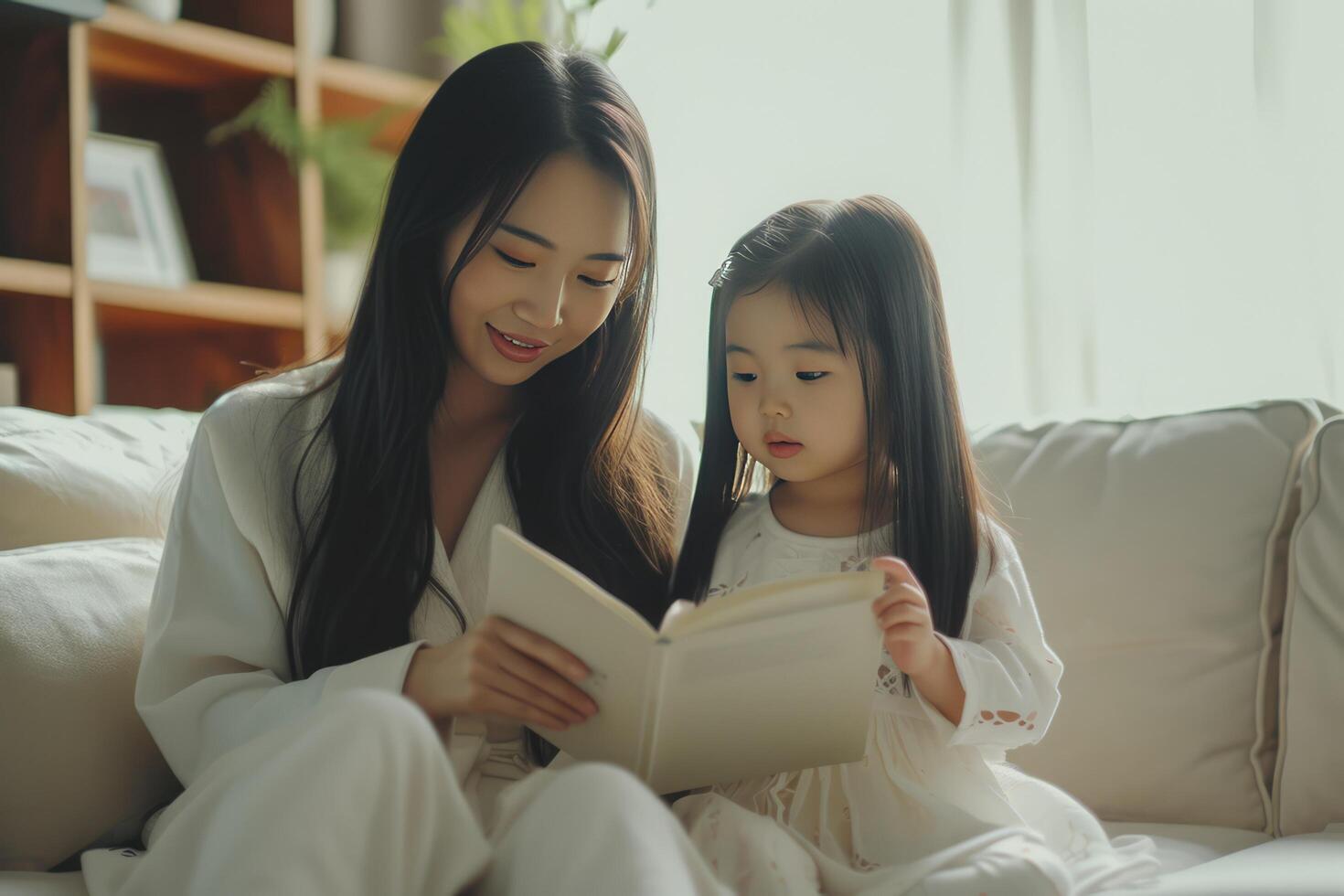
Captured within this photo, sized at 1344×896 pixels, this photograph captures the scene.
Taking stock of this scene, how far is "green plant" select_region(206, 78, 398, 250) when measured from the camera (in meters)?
2.44

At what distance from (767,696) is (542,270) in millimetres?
507

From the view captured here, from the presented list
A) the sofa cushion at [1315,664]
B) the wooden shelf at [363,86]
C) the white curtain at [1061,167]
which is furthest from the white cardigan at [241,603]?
the wooden shelf at [363,86]

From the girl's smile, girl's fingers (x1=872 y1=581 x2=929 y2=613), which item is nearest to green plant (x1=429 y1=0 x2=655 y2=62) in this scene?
the girl's smile

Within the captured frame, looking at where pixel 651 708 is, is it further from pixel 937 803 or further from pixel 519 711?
pixel 937 803

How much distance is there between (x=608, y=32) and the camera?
2.77 metres

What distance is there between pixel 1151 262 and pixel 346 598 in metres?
1.51

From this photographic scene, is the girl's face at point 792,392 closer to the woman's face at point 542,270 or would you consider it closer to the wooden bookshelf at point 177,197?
the woman's face at point 542,270

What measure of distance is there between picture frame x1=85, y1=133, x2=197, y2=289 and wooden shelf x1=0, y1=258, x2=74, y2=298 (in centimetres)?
11

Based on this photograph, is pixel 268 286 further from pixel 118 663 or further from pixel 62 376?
pixel 118 663

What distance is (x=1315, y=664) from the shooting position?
1.26m

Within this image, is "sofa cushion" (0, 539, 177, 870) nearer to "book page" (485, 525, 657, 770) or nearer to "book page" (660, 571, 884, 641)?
"book page" (485, 525, 657, 770)

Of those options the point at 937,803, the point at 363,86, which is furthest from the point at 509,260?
the point at 363,86

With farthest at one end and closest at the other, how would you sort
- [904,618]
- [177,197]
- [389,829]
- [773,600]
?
[177,197] → [904,618] → [773,600] → [389,829]

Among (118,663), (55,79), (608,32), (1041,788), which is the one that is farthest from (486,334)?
(608,32)
